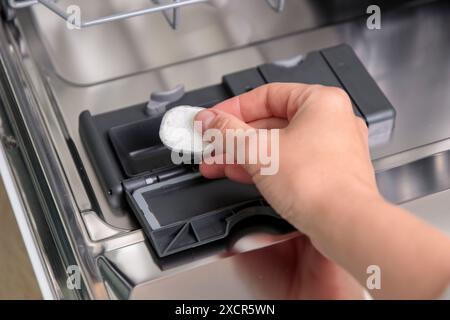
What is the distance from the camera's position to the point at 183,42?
3.09 ft

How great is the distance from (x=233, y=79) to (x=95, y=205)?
8.5 inches

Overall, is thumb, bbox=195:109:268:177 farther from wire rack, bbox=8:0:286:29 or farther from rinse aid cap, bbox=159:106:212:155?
wire rack, bbox=8:0:286:29

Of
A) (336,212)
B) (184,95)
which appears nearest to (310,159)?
(336,212)

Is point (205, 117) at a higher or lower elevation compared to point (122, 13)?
lower

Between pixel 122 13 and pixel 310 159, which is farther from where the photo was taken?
pixel 122 13

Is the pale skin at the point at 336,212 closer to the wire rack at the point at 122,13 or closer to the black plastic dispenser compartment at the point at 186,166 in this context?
the black plastic dispenser compartment at the point at 186,166

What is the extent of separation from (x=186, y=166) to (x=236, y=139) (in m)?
0.09

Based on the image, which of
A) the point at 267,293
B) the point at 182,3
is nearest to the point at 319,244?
the point at 267,293

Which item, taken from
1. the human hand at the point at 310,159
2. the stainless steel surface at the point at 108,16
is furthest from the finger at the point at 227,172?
the stainless steel surface at the point at 108,16

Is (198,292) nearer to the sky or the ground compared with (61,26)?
nearer to the ground

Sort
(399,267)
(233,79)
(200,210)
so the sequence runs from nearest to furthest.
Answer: (399,267) < (200,210) < (233,79)

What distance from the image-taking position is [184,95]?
2.77ft

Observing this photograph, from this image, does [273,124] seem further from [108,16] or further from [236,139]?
[108,16]

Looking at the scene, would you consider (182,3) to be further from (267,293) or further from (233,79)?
(267,293)
